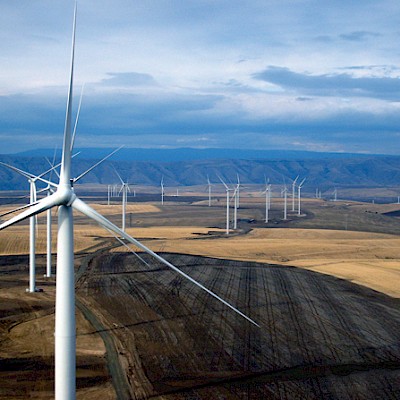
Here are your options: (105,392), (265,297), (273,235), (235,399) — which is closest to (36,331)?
(105,392)

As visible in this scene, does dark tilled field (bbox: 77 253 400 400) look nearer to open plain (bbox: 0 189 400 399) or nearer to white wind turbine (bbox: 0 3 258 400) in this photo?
open plain (bbox: 0 189 400 399)

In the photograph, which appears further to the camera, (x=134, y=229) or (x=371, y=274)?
(x=134, y=229)

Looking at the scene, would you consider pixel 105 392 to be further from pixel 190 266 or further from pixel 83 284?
pixel 190 266

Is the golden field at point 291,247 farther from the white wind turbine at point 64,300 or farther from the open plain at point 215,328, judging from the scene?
the white wind turbine at point 64,300

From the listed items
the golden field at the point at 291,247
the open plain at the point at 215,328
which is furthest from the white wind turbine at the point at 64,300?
the golden field at the point at 291,247

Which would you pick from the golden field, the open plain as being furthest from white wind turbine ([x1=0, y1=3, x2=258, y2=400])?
the golden field

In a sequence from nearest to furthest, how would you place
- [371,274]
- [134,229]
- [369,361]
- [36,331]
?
[369,361]
[36,331]
[371,274]
[134,229]

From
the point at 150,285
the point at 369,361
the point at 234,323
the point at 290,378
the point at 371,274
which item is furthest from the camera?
the point at 371,274
